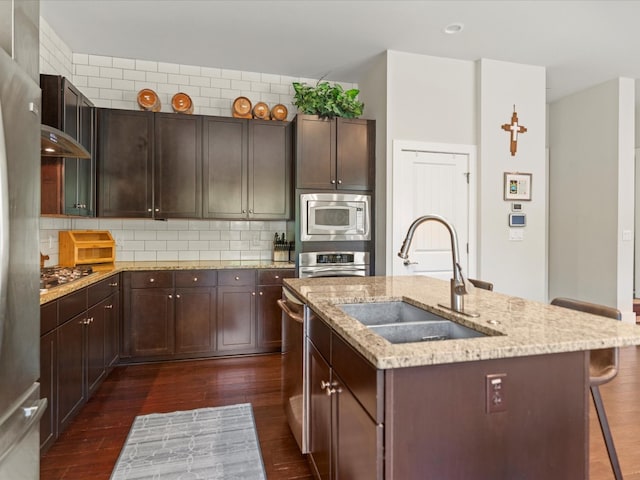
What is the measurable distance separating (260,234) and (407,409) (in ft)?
11.5

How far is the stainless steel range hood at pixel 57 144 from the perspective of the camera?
203cm

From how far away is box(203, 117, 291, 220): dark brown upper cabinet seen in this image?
3.88 m

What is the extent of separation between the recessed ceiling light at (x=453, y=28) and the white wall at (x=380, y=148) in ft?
2.11

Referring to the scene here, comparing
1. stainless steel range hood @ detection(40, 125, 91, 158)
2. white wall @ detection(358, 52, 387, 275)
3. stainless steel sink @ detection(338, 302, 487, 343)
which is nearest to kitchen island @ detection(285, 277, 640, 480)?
stainless steel sink @ detection(338, 302, 487, 343)

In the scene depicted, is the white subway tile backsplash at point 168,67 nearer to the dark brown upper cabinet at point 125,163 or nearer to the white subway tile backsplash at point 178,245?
the dark brown upper cabinet at point 125,163

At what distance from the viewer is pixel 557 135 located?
518cm

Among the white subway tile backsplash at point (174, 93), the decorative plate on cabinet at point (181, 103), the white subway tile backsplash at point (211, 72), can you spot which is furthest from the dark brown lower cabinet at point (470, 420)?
the white subway tile backsplash at point (211, 72)

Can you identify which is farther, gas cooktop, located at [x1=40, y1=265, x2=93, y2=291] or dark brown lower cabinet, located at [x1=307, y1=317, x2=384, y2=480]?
gas cooktop, located at [x1=40, y1=265, x2=93, y2=291]

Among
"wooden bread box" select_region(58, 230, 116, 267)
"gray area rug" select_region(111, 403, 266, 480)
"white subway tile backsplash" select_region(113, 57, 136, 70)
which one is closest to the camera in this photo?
"gray area rug" select_region(111, 403, 266, 480)

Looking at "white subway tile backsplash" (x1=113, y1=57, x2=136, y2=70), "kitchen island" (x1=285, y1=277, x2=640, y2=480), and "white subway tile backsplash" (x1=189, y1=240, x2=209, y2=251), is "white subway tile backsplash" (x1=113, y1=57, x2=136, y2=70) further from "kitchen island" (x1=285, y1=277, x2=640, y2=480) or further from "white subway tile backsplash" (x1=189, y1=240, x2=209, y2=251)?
"kitchen island" (x1=285, y1=277, x2=640, y2=480)

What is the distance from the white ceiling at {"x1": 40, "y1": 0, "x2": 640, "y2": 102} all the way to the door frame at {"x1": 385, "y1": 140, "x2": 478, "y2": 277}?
2.99 ft

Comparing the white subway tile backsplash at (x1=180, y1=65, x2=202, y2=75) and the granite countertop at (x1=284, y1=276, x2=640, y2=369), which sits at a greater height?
the white subway tile backsplash at (x1=180, y1=65, x2=202, y2=75)

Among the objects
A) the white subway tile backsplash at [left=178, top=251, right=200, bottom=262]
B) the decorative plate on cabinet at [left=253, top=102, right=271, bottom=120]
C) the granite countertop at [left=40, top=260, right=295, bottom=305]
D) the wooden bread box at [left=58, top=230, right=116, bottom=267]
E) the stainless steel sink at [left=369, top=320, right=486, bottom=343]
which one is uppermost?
the decorative plate on cabinet at [left=253, top=102, right=271, bottom=120]

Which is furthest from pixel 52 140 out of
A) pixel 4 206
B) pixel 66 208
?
pixel 4 206
